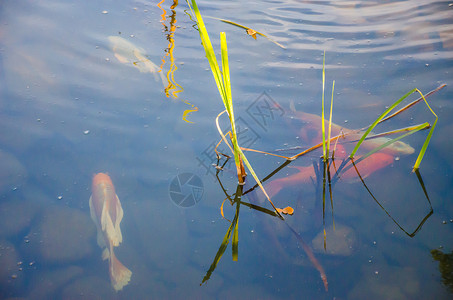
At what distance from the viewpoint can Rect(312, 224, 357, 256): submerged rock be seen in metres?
1.77

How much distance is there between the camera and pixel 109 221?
6.05 feet

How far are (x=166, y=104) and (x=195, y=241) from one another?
1.12 meters

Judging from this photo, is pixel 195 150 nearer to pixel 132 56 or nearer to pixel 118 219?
pixel 118 219

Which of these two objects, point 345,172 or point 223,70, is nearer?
point 223,70

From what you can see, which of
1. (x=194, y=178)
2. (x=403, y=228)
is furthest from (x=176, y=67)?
(x=403, y=228)

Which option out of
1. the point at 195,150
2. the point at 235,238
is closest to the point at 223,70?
the point at 195,150

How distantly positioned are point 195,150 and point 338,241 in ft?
3.40

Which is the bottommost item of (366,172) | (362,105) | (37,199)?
(37,199)

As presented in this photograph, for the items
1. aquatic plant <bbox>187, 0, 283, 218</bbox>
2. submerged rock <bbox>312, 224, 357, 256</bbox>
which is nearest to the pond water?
submerged rock <bbox>312, 224, 357, 256</bbox>

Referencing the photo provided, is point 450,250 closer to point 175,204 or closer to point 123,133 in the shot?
point 175,204

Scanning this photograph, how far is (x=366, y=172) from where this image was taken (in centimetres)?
214

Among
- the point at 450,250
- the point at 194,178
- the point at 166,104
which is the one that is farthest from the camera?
the point at 166,104

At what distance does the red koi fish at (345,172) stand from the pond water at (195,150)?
0.05 metres

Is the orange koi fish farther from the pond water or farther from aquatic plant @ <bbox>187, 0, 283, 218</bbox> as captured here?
aquatic plant @ <bbox>187, 0, 283, 218</bbox>
